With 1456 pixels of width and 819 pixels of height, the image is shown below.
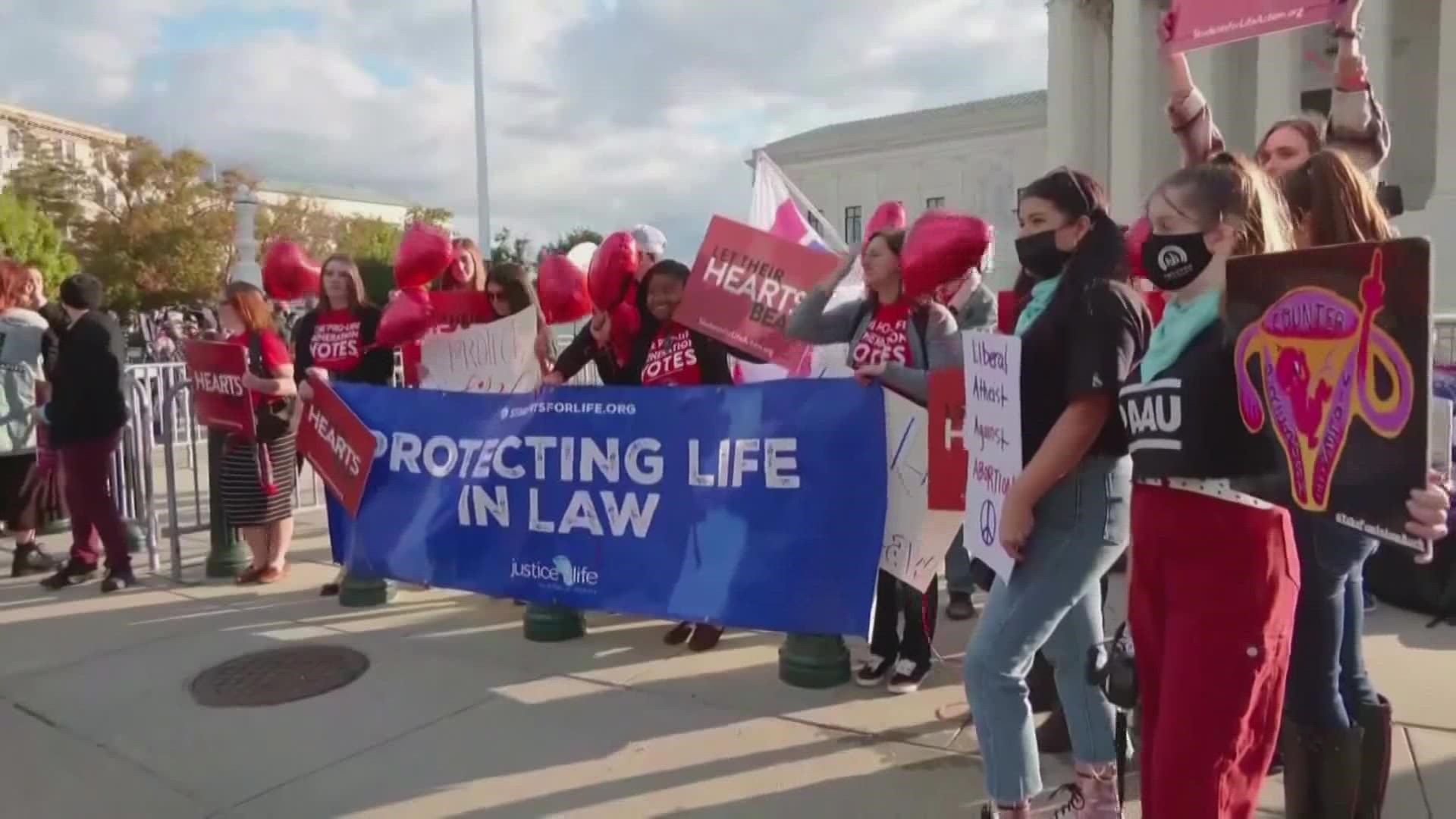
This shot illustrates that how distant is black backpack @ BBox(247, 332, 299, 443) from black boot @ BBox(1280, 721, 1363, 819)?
5.10 metres

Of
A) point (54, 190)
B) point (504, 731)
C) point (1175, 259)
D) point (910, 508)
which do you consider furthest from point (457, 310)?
point (54, 190)

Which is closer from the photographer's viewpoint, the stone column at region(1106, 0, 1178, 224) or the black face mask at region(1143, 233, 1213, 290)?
the black face mask at region(1143, 233, 1213, 290)

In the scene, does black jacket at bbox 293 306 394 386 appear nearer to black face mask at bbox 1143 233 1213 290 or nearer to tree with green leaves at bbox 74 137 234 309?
black face mask at bbox 1143 233 1213 290

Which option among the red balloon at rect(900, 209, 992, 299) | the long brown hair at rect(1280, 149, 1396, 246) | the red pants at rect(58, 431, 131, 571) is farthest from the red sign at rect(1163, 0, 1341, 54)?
the red pants at rect(58, 431, 131, 571)

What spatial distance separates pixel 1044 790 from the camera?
3.45 m

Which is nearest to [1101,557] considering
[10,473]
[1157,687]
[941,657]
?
[1157,687]

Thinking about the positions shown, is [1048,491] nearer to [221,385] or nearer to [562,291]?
[562,291]

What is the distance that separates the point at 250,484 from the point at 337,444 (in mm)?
893

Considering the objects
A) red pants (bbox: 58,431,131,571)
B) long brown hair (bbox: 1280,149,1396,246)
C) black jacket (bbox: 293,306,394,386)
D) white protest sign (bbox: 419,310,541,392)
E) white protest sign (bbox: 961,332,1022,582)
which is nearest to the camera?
long brown hair (bbox: 1280,149,1396,246)

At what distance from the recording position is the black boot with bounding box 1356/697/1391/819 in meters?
2.77

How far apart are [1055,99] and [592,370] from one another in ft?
107

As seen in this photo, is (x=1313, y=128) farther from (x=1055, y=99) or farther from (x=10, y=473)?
(x=1055, y=99)

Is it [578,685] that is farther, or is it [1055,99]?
[1055,99]

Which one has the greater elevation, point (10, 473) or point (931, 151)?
point (931, 151)
